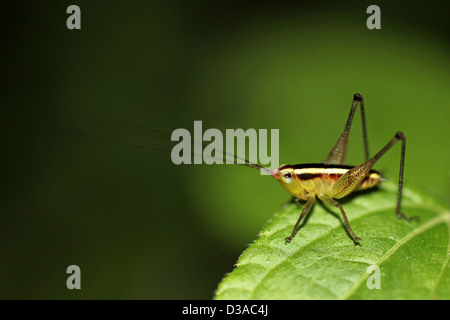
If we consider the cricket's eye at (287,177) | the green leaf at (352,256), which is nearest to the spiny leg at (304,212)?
the green leaf at (352,256)

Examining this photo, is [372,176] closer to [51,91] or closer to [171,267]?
[171,267]

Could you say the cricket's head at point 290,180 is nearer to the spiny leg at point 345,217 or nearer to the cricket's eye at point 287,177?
the cricket's eye at point 287,177

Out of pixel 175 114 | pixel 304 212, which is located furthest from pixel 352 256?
pixel 175 114

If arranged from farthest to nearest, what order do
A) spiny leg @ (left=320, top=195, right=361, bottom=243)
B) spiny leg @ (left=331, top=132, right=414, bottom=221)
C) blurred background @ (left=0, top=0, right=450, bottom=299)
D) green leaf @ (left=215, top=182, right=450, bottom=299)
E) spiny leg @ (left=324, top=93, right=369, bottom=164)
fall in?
blurred background @ (left=0, top=0, right=450, bottom=299) < spiny leg @ (left=324, top=93, right=369, bottom=164) < spiny leg @ (left=331, top=132, right=414, bottom=221) < spiny leg @ (left=320, top=195, right=361, bottom=243) < green leaf @ (left=215, top=182, right=450, bottom=299)

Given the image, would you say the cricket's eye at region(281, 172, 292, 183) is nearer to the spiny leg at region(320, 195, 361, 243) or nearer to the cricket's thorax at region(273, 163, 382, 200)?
the cricket's thorax at region(273, 163, 382, 200)

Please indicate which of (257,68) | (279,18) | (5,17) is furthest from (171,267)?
(5,17)

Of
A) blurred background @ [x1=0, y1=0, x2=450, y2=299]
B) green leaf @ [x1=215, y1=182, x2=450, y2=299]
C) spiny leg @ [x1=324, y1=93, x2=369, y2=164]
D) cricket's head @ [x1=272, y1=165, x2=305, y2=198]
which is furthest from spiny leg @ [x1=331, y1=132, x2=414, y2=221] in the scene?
blurred background @ [x1=0, y1=0, x2=450, y2=299]

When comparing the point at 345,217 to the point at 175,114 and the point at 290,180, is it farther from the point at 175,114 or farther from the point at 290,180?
the point at 175,114
